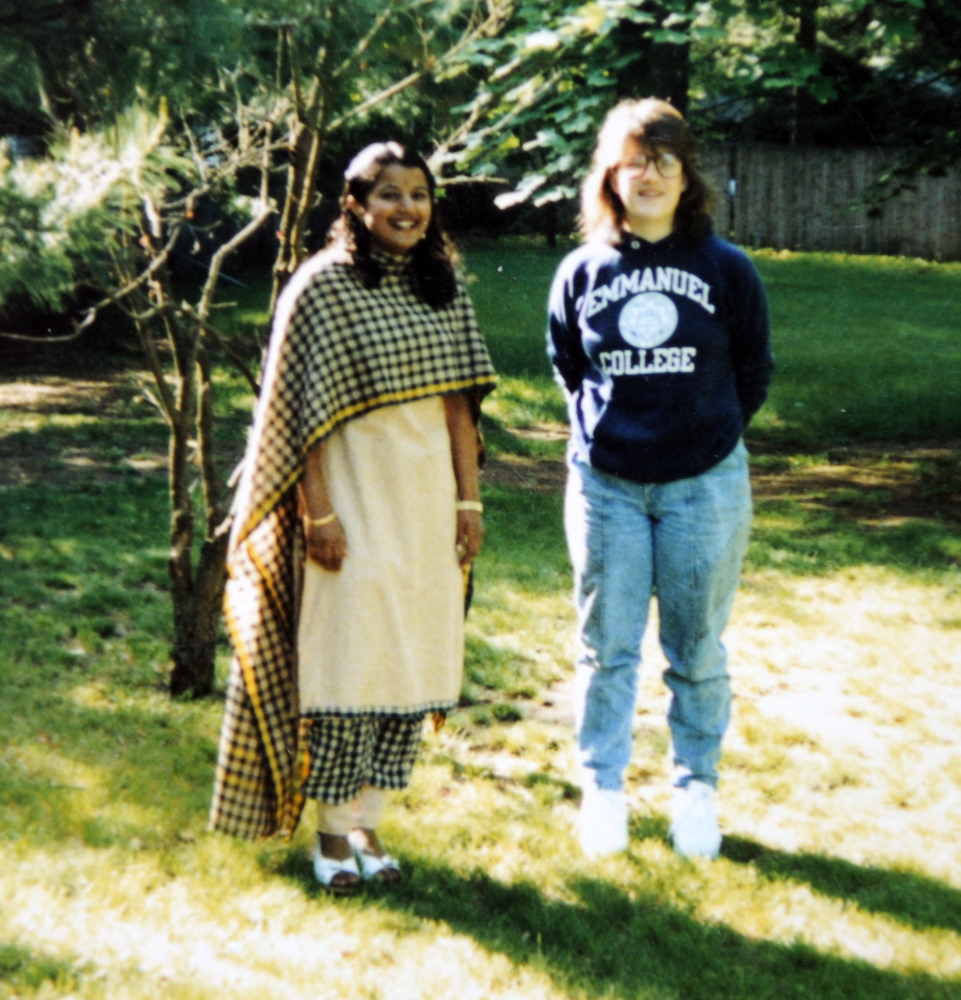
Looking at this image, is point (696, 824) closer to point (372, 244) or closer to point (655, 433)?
point (655, 433)

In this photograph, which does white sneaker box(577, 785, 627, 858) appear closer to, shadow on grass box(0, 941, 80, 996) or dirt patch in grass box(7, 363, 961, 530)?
shadow on grass box(0, 941, 80, 996)

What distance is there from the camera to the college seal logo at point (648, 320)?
354cm

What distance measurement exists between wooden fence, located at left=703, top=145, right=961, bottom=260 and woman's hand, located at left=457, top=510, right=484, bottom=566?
22.7 m

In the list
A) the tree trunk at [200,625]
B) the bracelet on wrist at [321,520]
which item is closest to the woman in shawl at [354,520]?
the bracelet on wrist at [321,520]

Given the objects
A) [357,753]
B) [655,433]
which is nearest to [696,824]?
[357,753]

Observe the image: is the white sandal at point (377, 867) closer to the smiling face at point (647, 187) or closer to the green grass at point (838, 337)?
the smiling face at point (647, 187)

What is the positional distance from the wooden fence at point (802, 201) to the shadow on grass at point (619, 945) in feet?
75.1

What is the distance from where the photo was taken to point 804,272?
73.2 ft

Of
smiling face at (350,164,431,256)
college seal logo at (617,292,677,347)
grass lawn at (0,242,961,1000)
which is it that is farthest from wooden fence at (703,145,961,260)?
smiling face at (350,164,431,256)

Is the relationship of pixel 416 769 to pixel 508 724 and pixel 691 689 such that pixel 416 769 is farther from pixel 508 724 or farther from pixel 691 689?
pixel 691 689

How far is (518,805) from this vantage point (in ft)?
13.9

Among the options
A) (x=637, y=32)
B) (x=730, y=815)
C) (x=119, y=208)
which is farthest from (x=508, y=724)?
(x=637, y=32)

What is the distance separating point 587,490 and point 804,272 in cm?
1965

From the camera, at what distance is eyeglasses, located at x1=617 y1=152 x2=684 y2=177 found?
3559 mm
